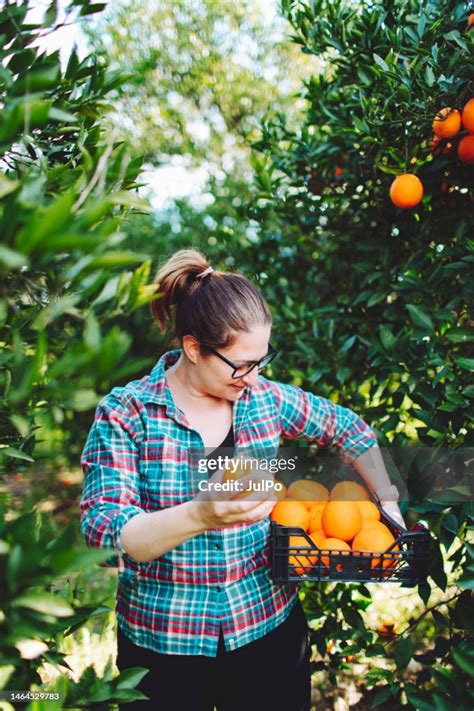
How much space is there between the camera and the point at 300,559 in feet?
5.57

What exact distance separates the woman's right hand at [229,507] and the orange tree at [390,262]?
0.54 metres

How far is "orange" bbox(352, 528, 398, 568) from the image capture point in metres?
1.60

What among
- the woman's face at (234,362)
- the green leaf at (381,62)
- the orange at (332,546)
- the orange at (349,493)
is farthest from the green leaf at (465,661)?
the green leaf at (381,62)

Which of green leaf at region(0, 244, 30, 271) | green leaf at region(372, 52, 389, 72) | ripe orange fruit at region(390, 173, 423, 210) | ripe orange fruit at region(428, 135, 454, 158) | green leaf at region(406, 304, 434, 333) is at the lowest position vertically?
green leaf at region(0, 244, 30, 271)

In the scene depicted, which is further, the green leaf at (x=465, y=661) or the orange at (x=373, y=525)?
the orange at (x=373, y=525)

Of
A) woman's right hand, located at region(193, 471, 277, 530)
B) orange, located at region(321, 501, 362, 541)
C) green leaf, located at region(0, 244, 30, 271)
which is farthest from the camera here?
orange, located at region(321, 501, 362, 541)

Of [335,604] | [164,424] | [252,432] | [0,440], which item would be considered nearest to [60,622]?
[0,440]

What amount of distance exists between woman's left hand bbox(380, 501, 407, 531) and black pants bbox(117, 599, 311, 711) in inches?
17.6

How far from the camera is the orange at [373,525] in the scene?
5.65 feet

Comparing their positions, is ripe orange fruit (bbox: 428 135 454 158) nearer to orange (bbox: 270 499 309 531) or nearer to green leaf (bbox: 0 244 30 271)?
orange (bbox: 270 499 309 531)

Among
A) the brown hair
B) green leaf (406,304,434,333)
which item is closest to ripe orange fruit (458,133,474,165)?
green leaf (406,304,434,333)

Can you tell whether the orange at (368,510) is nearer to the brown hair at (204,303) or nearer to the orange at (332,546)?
the orange at (332,546)

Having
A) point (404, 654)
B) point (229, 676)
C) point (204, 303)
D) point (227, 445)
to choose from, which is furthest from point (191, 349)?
point (404, 654)

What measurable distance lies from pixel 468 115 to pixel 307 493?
48.0 inches
